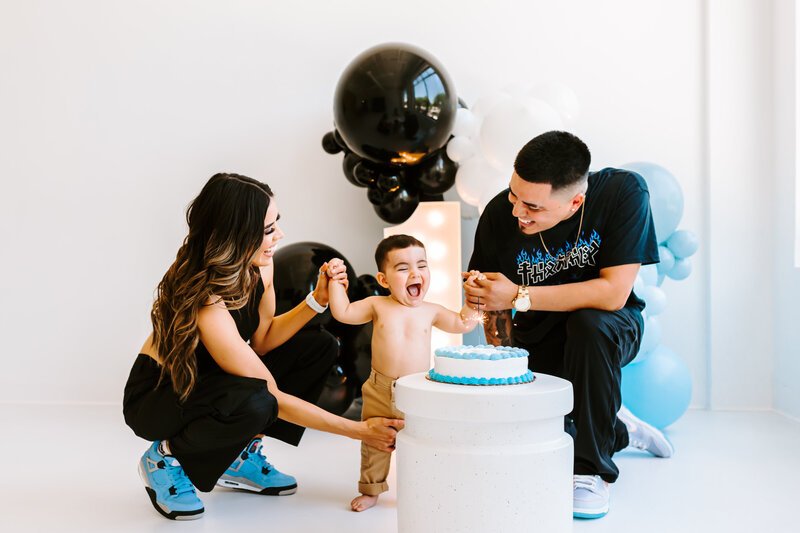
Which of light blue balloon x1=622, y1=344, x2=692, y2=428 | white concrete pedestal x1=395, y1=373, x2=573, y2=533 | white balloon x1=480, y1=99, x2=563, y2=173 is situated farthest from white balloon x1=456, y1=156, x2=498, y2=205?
white concrete pedestal x1=395, y1=373, x2=573, y2=533

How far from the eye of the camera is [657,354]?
3.41 meters

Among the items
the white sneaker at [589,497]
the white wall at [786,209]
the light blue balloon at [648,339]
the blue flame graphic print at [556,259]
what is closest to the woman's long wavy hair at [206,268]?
the blue flame graphic print at [556,259]

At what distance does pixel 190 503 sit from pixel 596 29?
3.55m

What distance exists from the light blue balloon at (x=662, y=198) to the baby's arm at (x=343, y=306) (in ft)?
5.61

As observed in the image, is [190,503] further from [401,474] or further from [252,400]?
[401,474]

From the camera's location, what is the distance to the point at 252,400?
2223 mm

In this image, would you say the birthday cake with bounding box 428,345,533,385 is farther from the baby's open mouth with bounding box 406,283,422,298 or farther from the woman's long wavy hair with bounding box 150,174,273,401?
the woman's long wavy hair with bounding box 150,174,273,401

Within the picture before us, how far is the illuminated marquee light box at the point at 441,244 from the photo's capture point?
150 inches

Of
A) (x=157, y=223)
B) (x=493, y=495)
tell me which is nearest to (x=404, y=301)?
(x=493, y=495)

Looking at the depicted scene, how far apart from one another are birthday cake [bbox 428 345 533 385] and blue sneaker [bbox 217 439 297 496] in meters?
0.96

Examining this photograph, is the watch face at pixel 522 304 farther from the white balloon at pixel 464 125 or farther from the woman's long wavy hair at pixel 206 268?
the white balloon at pixel 464 125

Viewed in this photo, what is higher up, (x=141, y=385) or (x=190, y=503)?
(x=141, y=385)

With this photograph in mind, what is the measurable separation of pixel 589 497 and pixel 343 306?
3.47 feet

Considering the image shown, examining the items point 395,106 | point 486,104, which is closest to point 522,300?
point 395,106
